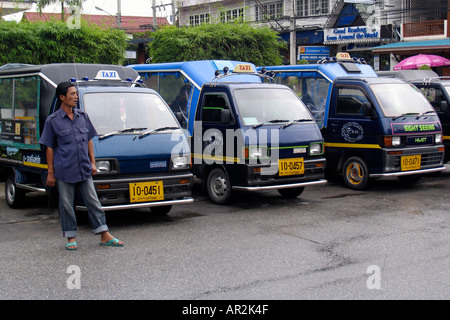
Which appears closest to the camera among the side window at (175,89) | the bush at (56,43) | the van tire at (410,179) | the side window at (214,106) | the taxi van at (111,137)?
the taxi van at (111,137)

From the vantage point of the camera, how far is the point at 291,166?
29.7 feet

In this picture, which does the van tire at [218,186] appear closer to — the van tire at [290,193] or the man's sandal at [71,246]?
the van tire at [290,193]

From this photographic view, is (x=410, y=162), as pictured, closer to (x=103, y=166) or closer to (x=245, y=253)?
(x=245, y=253)

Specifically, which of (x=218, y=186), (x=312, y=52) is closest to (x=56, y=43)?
(x=218, y=186)

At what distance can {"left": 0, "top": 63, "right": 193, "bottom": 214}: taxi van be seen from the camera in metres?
7.43

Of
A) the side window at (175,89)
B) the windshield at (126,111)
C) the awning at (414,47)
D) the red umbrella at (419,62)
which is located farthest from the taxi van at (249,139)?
the awning at (414,47)

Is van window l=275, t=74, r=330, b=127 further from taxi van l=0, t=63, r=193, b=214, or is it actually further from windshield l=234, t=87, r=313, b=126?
taxi van l=0, t=63, r=193, b=214

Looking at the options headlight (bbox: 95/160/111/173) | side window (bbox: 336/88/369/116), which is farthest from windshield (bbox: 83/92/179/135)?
side window (bbox: 336/88/369/116)

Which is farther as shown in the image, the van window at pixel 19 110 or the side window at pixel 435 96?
the side window at pixel 435 96

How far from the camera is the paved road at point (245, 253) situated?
5.02 m

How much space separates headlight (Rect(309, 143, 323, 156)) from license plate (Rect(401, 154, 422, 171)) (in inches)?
67.8

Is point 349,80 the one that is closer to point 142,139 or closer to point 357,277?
point 142,139

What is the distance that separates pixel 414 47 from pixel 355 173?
60.4 ft
